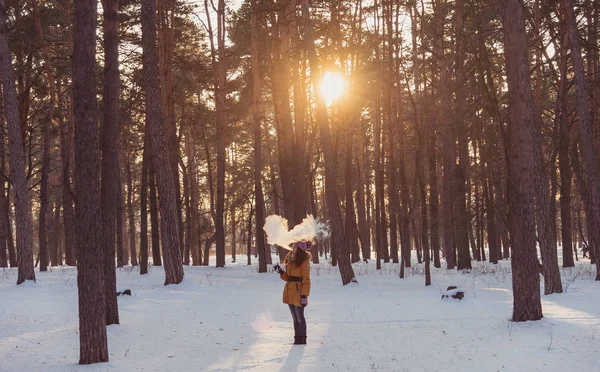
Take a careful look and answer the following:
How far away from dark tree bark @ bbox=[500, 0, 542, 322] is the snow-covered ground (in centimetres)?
51

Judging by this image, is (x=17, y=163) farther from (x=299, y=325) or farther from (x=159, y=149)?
(x=299, y=325)

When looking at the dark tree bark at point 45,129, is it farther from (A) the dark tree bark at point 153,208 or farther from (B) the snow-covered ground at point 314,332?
(B) the snow-covered ground at point 314,332

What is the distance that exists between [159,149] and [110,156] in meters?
5.90

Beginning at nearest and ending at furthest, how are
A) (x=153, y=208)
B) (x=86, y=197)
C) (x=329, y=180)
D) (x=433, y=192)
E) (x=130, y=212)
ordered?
1. (x=86, y=197)
2. (x=329, y=180)
3. (x=153, y=208)
4. (x=433, y=192)
5. (x=130, y=212)

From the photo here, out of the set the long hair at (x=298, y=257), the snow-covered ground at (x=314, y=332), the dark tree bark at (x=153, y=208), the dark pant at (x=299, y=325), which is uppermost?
the dark tree bark at (x=153, y=208)

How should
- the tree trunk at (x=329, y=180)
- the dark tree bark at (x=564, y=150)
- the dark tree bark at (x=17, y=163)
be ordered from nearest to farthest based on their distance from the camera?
1. the dark tree bark at (x=17, y=163)
2. the dark tree bark at (x=564, y=150)
3. the tree trunk at (x=329, y=180)

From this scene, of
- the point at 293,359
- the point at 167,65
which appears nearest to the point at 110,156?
the point at 293,359

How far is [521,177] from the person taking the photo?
9.42 metres

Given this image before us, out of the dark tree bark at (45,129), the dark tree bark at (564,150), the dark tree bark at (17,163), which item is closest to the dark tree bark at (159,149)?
the dark tree bark at (17,163)

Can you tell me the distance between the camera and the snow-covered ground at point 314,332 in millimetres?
7246

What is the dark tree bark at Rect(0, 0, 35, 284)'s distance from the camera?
14.7 meters

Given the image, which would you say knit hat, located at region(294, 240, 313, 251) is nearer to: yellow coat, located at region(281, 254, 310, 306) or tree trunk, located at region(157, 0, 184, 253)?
yellow coat, located at region(281, 254, 310, 306)

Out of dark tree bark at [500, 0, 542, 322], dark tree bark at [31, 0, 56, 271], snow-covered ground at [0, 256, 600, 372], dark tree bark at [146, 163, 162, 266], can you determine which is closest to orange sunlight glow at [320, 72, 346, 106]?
dark tree bark at [146, 163, 162, 266]

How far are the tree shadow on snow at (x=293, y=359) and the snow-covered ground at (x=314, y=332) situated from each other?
0.01 meters
